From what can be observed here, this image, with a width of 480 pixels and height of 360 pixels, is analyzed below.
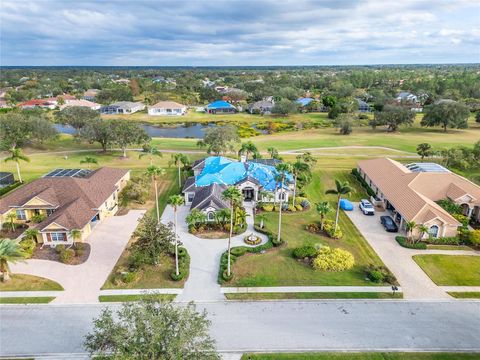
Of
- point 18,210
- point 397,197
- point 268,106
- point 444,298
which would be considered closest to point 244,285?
point 444,298

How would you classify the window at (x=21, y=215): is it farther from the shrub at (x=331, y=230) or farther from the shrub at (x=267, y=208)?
the shrub at (x=331, y=230)

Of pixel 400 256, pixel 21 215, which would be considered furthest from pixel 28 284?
pixel 400 256

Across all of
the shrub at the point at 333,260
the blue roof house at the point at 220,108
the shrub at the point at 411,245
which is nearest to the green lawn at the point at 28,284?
the shrub at the point at 333,260

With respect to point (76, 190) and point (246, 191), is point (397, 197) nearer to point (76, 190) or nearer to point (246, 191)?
point (246, 191)

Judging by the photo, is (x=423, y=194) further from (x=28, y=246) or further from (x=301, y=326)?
(x=28, y=246)

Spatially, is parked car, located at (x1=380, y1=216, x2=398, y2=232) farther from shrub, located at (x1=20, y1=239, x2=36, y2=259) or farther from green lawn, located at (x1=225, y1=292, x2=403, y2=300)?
shrub, located at (x1=20, y1=239, x2=36, y2=259)

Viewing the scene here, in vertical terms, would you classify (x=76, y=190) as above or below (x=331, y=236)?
above
